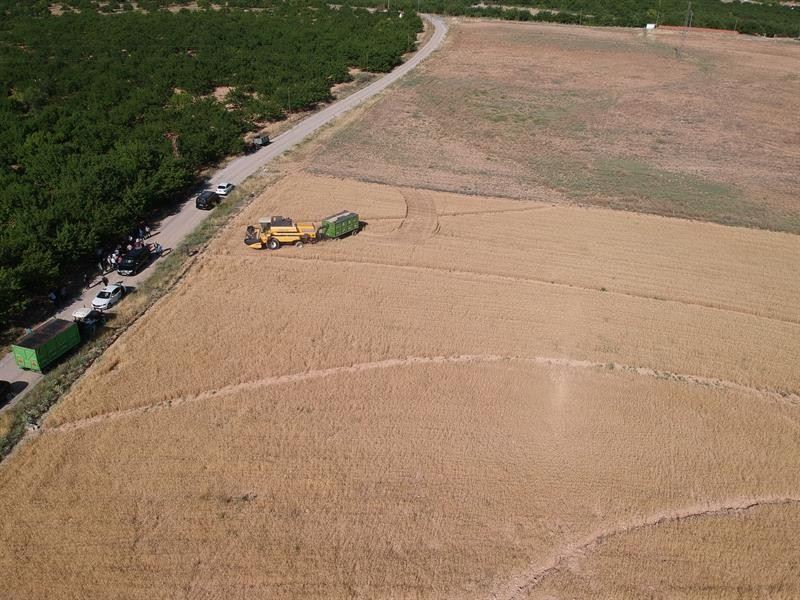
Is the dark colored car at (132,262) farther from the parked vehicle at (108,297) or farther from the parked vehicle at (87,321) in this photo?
the parked vehicle at (87,321)

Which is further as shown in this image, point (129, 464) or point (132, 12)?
point (132, 12)

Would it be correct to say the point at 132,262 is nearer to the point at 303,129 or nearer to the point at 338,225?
the point at 338,225

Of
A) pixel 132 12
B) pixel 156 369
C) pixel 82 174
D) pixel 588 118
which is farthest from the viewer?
pixel 132 12

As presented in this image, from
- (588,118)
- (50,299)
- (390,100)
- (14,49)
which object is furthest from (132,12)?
(50,299)

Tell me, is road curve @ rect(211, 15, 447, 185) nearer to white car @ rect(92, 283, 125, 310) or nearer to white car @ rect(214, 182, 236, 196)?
white car @ rect(214, 182, 236, 196)

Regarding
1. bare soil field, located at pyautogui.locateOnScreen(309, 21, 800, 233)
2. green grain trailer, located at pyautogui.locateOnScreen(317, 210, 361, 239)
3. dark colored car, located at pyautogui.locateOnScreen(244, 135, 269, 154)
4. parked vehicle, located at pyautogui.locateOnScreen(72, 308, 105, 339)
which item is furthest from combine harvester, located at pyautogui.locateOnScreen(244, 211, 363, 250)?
dark colored car, located at pyautogui.locateOnScreen(244, 135, 269, 154)

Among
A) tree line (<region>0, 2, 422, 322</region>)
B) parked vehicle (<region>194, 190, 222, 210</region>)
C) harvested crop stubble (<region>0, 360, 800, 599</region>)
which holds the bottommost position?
harvested crop stubble (<region>0, 360, 800, 599</region>)

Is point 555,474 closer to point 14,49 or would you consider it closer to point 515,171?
point 515,171
